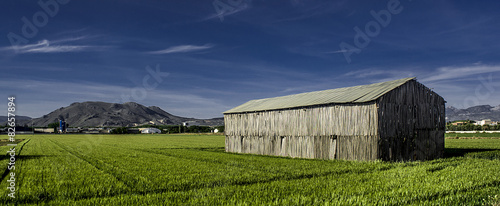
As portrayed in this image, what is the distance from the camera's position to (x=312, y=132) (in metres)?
30.3

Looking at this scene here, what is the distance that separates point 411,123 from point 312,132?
819cm

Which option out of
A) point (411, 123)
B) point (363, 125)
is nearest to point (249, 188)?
point (363, 125)

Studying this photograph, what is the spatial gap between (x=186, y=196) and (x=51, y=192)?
5.50 metres

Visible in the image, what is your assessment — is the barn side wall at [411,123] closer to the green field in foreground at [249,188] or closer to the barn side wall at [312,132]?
the barn side wall at [312,132]

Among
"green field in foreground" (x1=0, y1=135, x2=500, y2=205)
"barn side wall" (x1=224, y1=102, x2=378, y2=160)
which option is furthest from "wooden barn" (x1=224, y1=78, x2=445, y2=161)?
"green field in foreground" (x1=0, y1=135, x2=500, y2=205)

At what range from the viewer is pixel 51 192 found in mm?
13273

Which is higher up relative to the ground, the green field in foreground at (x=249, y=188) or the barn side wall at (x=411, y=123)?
the barn side wall at (x=411, y=123)

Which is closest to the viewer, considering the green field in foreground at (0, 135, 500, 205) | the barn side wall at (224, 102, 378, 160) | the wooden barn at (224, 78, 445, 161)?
the green field in foreground at (0, 135, 500, 205)

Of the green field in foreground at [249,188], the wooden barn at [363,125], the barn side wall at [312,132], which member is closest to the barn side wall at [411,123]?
the wooden barn at [363,125]

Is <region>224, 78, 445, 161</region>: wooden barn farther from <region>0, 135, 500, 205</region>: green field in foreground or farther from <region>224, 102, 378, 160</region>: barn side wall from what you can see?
<region>0, 135, 500, 205</region>: green field in foreground

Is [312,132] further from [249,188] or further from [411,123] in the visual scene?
[249,188]

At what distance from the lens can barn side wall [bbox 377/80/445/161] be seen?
1030 inches

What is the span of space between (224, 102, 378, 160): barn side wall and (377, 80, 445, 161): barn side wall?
122cm

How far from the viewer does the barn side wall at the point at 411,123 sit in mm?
26172
